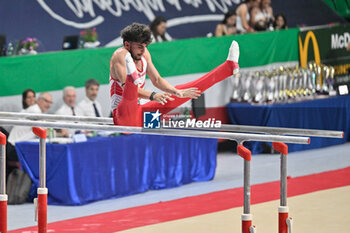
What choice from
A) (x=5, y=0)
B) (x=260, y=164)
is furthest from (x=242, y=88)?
(x=5, y=0)

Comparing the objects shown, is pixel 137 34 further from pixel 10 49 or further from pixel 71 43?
pixel 71 43

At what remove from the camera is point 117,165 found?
909 centimetres

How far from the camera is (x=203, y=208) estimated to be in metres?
8.40

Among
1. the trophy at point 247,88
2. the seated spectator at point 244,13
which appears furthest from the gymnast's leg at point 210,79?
the seated spectator at point 244,13

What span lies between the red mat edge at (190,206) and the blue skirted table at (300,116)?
1565mm

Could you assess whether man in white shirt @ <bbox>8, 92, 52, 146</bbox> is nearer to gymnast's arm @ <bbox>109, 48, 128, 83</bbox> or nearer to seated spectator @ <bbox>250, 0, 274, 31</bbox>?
gymnast's arm @ <bbox>109, 48, 128, 83</bbox>

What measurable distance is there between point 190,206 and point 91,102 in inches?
72.2

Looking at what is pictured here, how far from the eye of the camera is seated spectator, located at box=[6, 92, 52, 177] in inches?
354

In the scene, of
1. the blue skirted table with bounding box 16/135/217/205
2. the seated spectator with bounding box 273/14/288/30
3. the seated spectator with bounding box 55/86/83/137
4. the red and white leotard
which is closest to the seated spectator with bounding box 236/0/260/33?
the seated spectator with bounding box 273/14/288/30

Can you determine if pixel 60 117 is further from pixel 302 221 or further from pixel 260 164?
pixel 260 164

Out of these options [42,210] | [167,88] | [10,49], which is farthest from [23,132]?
[167,88]

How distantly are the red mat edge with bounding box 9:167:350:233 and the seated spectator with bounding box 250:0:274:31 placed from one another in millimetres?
3154

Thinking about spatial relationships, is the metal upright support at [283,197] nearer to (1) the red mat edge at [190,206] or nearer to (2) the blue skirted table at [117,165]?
(1) the red mat edge at [190,206]

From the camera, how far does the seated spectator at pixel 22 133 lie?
9.00 meters
